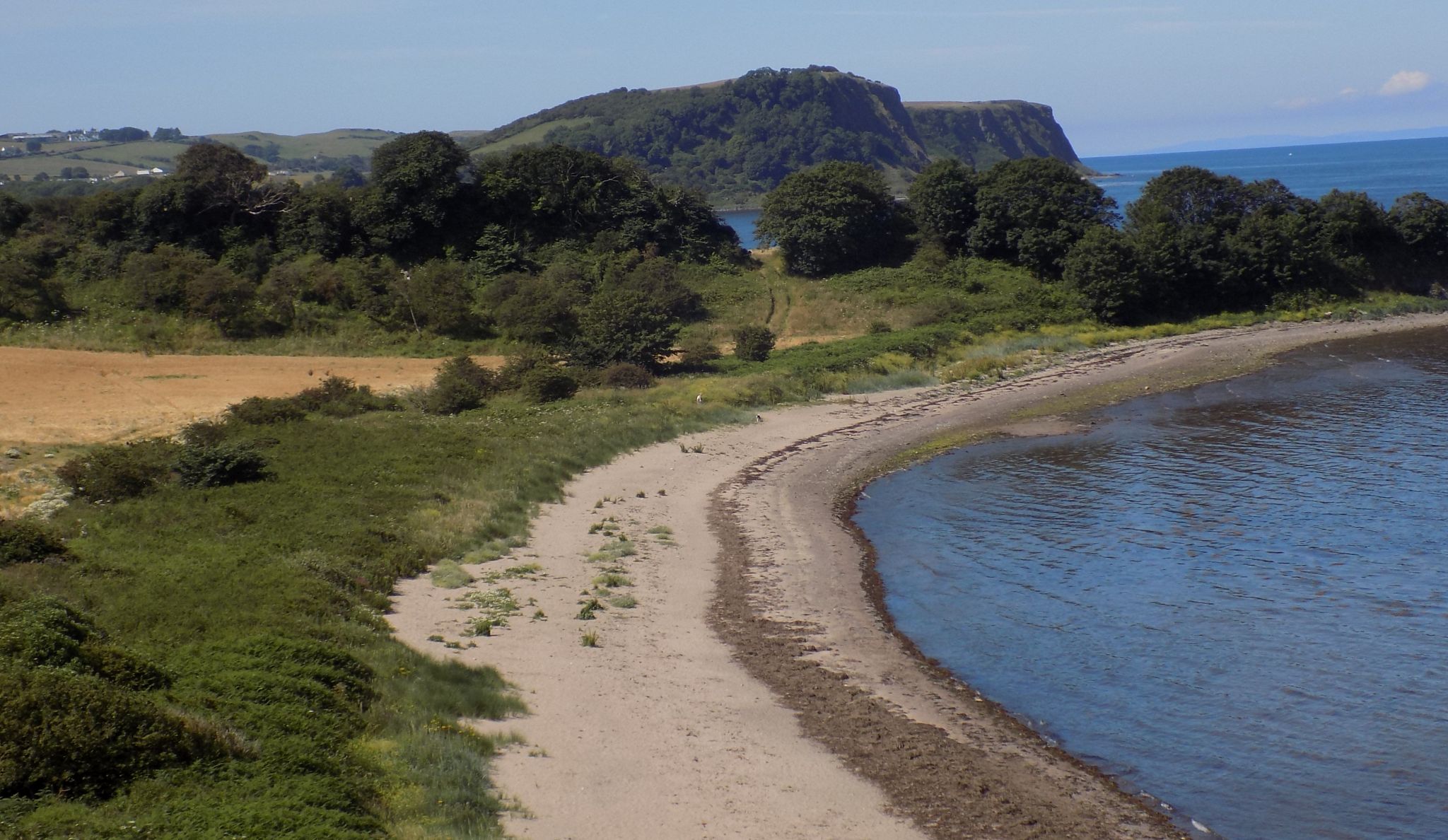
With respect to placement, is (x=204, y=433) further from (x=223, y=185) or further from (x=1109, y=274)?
(x=1109, y=274)

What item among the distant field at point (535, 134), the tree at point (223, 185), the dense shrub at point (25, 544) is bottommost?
the dense shrub at point (25, 544)

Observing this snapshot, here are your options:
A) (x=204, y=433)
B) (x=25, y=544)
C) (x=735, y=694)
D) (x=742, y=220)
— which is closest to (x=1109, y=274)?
(x=204, y=433)

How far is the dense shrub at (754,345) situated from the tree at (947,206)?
18.7 m

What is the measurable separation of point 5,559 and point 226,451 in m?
7.51

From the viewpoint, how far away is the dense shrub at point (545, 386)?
39.8 m

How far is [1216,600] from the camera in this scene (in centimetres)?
2109

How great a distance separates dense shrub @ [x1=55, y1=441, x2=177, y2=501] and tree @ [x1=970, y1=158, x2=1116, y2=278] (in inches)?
1779

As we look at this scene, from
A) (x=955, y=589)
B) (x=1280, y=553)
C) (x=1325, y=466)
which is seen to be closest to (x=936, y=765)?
(x=955, y=589)

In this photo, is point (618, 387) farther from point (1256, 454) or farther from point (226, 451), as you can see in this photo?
point (1256, 454)

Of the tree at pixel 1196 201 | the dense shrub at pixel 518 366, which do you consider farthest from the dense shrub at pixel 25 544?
the tree at pixel 1196 201

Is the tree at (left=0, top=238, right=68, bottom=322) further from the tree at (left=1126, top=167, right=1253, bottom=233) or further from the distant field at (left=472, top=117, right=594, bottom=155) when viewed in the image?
the distant field at (left=472, top=117, right=594, bottom=155)

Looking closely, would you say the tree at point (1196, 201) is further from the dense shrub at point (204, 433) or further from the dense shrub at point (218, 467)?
the dense shrub at point (218, 467)

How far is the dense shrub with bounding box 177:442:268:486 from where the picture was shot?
2486cm

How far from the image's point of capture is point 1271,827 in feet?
43.5
